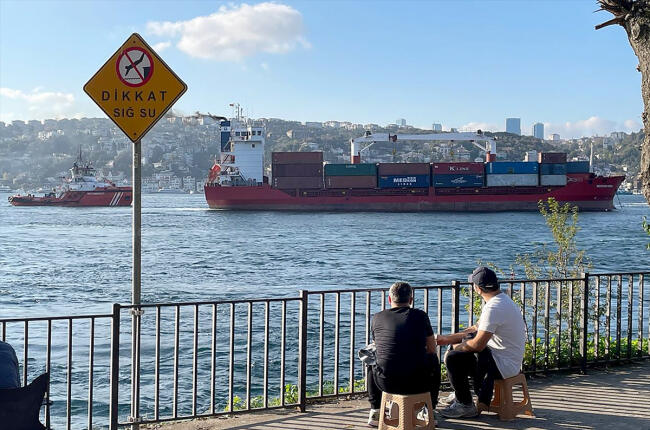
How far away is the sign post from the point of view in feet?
15.3

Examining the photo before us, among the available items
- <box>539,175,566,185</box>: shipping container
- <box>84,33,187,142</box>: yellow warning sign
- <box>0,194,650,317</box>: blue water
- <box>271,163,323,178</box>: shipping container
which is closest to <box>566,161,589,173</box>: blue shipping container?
<box>539,175,566,185</box>: shipping container

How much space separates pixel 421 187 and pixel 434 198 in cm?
177

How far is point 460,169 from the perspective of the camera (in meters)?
67.2

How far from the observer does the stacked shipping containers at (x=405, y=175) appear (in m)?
67.4

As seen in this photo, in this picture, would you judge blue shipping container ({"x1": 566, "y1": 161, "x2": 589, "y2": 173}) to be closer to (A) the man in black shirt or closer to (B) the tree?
(B) the tree

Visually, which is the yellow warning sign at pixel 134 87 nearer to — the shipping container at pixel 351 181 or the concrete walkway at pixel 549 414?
the concrete walkway at pixel 549 414

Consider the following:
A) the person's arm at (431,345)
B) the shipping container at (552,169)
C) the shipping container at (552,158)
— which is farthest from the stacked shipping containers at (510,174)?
the person's arm at (431,345)

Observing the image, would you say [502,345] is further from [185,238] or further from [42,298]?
[185,238]

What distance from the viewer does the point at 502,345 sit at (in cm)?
487

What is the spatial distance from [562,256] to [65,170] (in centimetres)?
18831

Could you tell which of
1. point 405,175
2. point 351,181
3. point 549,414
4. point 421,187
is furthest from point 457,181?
point 549,414

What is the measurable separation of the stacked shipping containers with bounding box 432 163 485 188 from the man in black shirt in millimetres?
64126

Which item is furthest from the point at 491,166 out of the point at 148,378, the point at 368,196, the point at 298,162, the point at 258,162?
the point at 148,378

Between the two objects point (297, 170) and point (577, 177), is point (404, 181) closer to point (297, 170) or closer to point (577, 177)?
point (297, 170)
